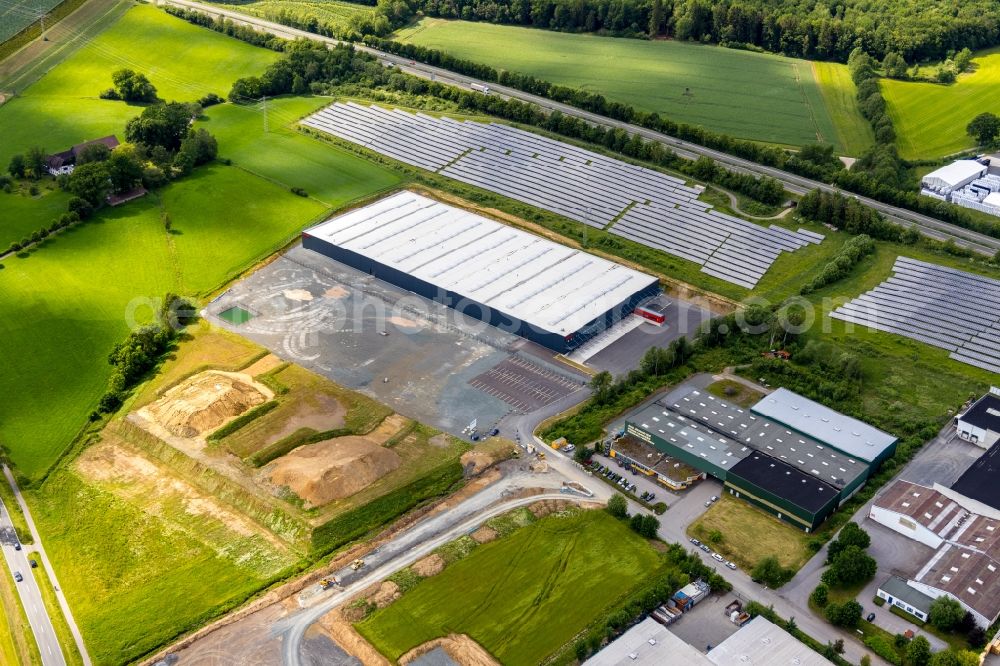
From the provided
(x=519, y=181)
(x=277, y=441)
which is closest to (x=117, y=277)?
(x=277, y=441)

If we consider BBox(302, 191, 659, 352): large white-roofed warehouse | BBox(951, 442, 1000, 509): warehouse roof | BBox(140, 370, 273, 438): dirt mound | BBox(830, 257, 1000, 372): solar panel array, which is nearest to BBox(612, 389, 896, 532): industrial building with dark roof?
BBox(951, 442, 1000, 509): warehouse roof

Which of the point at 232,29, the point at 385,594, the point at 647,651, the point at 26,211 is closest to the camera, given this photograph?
the point at 647,651

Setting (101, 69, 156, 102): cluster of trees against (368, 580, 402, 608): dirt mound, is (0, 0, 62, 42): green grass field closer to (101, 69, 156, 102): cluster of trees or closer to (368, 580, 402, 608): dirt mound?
(101, 69, 156, 102): cluster of trees

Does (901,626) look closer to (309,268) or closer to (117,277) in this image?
(309,268)

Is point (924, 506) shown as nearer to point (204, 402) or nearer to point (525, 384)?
point (525, 384)

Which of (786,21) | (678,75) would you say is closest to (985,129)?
(786,21)

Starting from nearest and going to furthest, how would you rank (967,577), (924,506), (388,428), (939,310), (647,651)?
(647,651) < (967,577) < (924,506) < (388,428) < (939,310)
